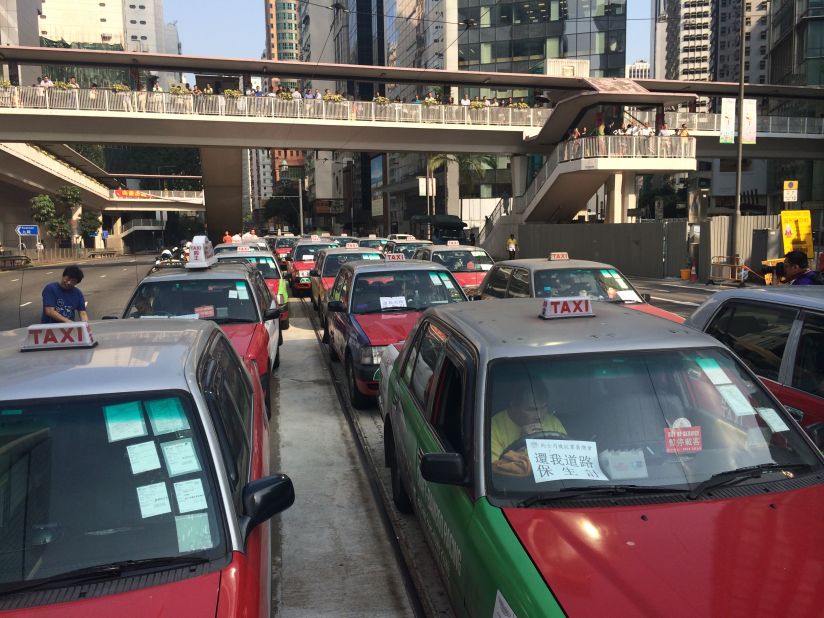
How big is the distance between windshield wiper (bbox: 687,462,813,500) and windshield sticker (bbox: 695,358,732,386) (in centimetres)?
49

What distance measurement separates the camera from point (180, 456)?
2.90 metres

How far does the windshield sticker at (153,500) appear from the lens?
109 inches

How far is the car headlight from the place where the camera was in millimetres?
7812

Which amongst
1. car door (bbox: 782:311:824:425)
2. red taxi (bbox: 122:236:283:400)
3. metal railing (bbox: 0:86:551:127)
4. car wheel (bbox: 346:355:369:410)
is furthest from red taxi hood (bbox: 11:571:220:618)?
metal railing (bbox: 0:86:551:127)

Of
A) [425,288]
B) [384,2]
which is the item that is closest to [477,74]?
[425,288]

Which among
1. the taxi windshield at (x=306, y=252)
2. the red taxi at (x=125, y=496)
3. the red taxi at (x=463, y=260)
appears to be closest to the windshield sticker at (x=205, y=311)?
the red taxi at (x=125, y=496)

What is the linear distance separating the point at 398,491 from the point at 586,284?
575 cm

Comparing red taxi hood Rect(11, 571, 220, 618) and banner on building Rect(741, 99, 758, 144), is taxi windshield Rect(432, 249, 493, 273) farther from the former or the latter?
banner on building Rect(741, 99, 758, 144)

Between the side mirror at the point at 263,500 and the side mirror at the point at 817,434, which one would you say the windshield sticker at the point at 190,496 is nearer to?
the side mirror at the point at 263,500

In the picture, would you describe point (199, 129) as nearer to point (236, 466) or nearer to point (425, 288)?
point (425, 288)

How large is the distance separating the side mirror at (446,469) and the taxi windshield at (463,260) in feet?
40.4

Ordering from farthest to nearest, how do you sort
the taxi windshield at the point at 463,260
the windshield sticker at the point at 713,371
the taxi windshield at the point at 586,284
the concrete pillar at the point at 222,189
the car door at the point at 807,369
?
the concrete pillar at the point at 222,189 → the taxi windshield at the point at 463,260 → the taxi windshield at the point at 586,284 → the car door at the point at 807,369 → the windshield sticker at the point at 713,371

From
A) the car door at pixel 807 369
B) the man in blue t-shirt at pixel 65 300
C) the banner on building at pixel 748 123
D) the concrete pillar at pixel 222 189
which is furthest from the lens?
the concrete pillar at pixel 222 189

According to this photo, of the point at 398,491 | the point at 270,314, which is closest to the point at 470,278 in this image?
the point at 270,314
